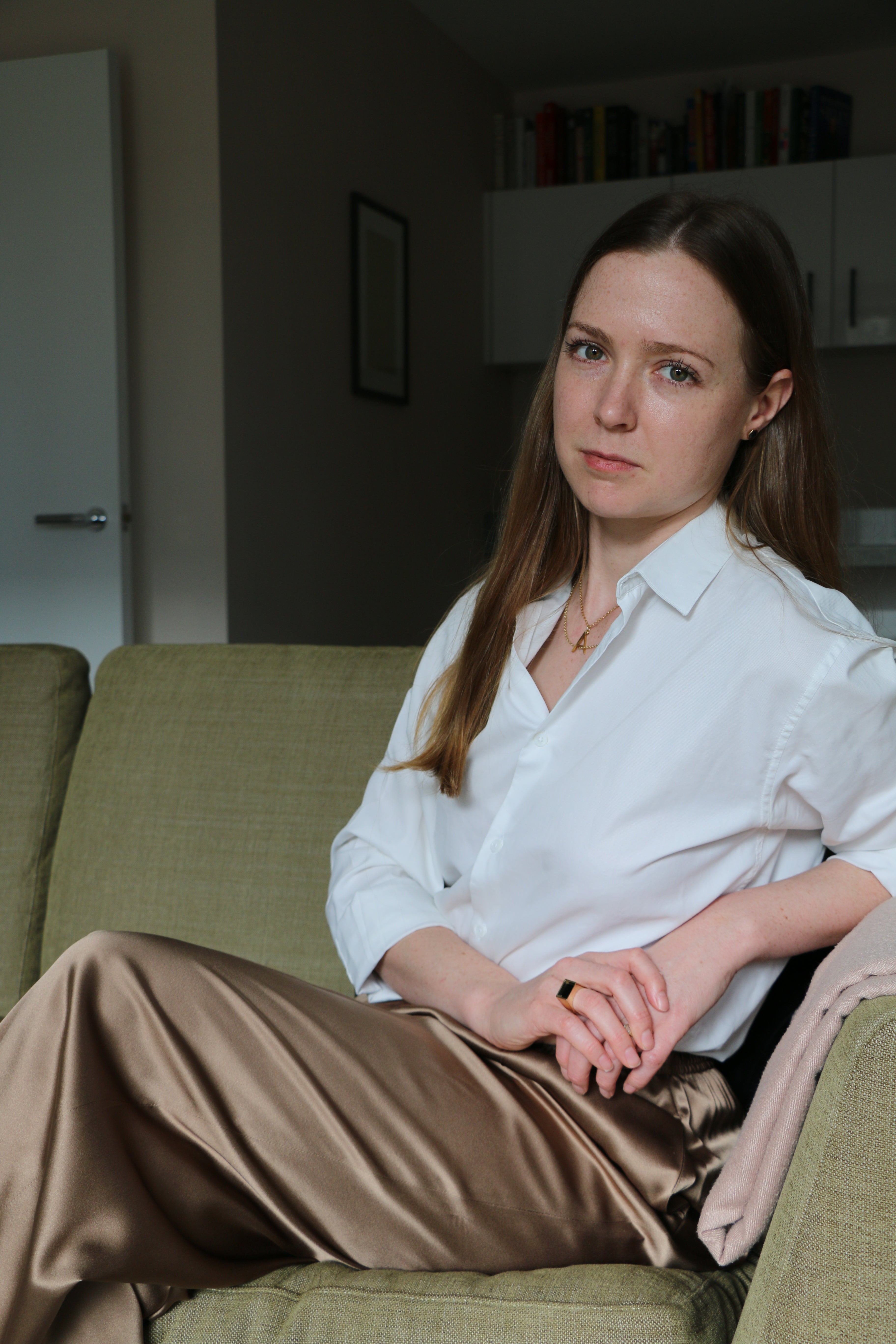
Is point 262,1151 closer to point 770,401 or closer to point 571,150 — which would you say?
point 770,401

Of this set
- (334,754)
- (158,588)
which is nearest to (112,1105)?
(334,754)

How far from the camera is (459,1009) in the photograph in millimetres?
1088

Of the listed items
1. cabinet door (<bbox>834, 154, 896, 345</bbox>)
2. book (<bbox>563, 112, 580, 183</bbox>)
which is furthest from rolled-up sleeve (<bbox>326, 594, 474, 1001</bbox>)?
book (<bbox>563, 112, 580, 183</bbox>)

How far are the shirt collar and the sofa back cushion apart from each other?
18.5 inches

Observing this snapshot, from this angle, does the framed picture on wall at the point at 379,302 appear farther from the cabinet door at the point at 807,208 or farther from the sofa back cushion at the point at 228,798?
the sofa back cushion at the point at 228,798

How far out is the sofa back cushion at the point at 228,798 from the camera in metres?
1.46

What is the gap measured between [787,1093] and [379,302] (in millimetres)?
3423

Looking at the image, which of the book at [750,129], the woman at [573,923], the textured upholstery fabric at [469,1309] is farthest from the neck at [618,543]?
the book at [750,129]

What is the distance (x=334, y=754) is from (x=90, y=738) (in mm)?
344

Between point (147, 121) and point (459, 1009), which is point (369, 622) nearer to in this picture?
point (147, 121)

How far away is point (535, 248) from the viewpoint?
4746mm

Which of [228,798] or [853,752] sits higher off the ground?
[853,752]

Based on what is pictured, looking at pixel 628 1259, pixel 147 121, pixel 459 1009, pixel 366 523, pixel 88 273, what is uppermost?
pixel 147 121

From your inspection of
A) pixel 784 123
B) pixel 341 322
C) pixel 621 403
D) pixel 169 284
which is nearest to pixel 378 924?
pixel 621 403
